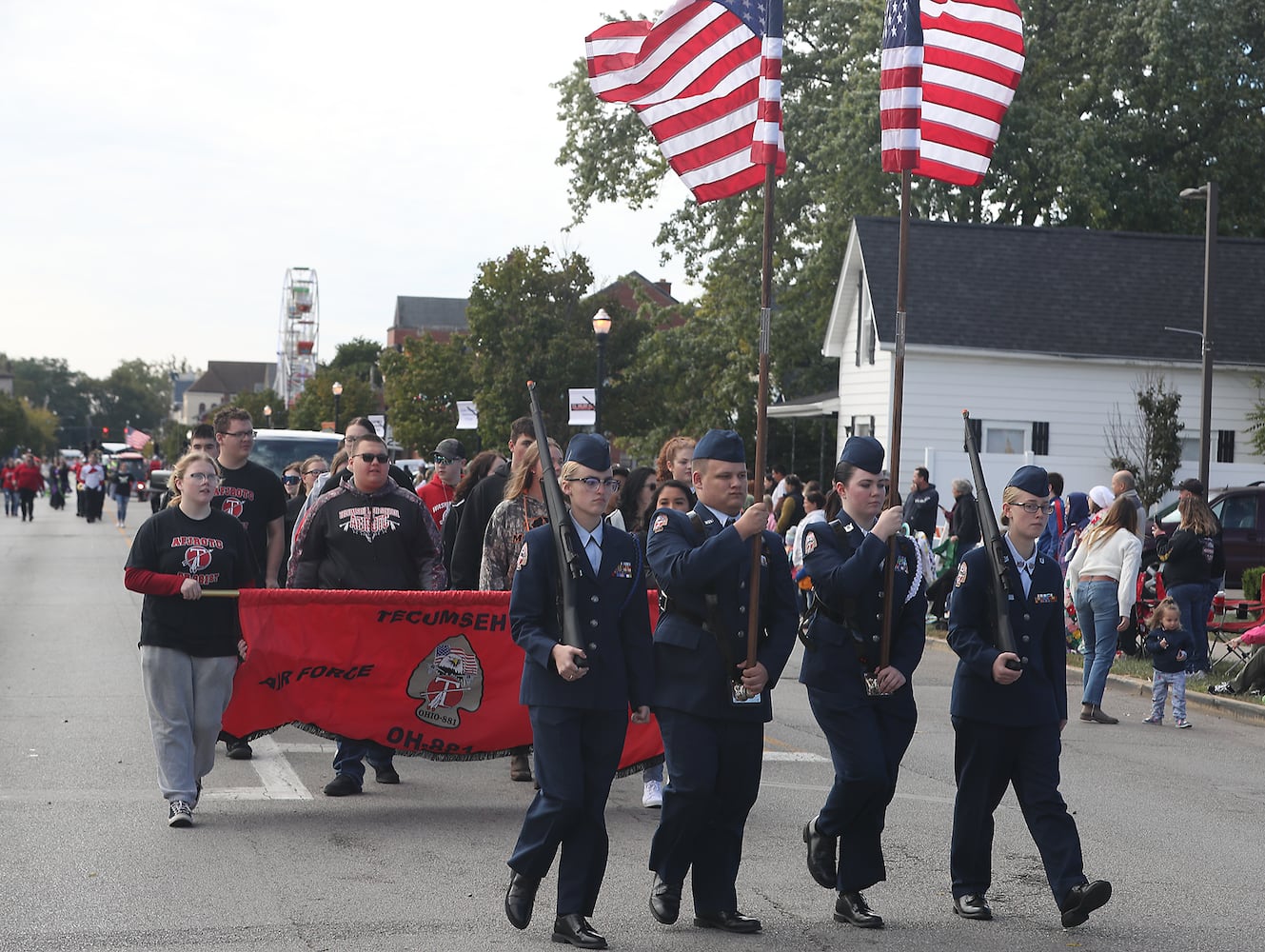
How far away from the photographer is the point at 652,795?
8.70 meters

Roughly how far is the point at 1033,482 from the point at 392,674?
3910 mm

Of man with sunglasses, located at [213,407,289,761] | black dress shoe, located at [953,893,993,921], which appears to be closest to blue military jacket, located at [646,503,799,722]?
black dress shoe, located at [953,893,993,921]

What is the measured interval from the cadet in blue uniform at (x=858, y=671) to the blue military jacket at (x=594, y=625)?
0.74m

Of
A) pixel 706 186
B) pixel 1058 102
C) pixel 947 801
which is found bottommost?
pixel 947 801

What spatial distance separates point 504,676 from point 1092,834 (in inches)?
132

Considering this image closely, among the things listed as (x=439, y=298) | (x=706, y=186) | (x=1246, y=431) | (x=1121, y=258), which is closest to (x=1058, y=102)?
(x=1121, y=258)

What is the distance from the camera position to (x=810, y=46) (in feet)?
139

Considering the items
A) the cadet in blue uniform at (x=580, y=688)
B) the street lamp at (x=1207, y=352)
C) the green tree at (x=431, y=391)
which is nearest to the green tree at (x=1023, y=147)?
the green tree at (x=431, y=391)

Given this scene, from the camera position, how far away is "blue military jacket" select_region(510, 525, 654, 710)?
19.3 ft

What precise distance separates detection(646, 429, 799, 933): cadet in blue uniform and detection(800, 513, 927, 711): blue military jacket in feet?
0.53

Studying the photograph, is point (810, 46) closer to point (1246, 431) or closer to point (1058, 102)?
point (1058, 102)

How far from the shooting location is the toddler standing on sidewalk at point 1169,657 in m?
12.3

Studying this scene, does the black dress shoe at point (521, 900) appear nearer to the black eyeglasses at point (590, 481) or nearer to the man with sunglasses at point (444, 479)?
the black eyeglasses at point (590, 481)

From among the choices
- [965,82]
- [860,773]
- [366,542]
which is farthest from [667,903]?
[965,82]
